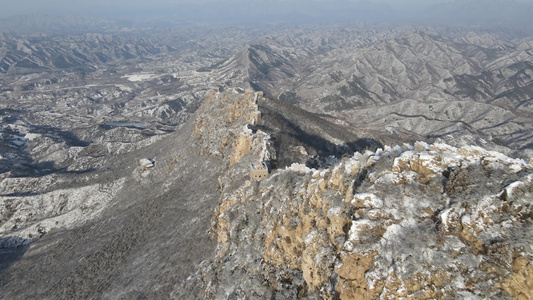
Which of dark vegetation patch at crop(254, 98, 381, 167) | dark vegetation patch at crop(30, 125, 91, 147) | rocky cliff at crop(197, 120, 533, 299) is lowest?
dark vegetation patch at crop(30, 125, 91, 147)

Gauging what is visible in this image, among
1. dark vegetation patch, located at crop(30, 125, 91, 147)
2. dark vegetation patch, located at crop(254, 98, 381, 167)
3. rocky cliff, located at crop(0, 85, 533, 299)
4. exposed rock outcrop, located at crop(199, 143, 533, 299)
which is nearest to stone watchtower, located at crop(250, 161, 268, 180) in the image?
rocky cliff, located at crop(0, 85, 533, 299)

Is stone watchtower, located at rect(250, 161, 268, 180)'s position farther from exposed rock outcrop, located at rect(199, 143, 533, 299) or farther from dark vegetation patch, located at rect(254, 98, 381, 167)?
exposed rock outcrop, located at rect(199, 143, 533, 299)

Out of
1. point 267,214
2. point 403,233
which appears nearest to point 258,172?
point 267,214

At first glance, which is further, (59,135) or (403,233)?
(59,135)

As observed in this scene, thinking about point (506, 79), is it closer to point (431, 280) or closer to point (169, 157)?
point (169, 157)

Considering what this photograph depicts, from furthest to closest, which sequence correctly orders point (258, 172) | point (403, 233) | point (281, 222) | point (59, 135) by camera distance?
point (59, 135) < point (258, 172) < point (281, 222) < point (403, 233)

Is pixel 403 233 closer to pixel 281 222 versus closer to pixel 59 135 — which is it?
pixel 281 222

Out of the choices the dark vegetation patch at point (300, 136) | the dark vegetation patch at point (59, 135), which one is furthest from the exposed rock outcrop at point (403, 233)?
the dark vegetation patch at point (59, 135)

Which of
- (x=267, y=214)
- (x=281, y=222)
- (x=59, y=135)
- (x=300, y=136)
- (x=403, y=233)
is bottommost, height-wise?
(x=59, y=135)

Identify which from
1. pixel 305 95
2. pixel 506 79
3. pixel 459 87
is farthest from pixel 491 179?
pixel 506 79

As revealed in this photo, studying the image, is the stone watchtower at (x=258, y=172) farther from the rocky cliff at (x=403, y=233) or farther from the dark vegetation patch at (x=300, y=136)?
the rocky cliff at (x=403, y=233)

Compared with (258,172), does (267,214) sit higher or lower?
higher
